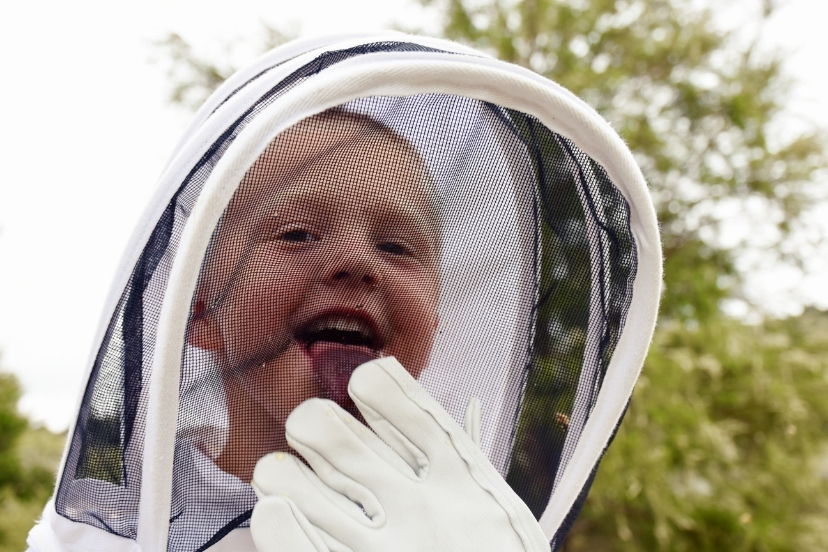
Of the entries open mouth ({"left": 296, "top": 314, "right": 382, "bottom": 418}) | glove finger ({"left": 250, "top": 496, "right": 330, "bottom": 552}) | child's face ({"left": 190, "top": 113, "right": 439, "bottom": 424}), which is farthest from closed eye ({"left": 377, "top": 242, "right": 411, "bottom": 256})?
glove finger ({"left": 250, "top": 496, "right": 330, "bottom": 552})

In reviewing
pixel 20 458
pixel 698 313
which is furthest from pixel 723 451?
pixel 20 458

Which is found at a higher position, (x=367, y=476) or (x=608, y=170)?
(x=608, y=170)

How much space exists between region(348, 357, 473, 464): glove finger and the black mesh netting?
73 millimetres

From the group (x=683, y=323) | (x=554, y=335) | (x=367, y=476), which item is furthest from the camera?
(x=683, y=323)

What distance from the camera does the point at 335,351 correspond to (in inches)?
32.5

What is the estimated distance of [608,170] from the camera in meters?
0.82

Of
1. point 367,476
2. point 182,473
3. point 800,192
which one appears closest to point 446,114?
point 367,476

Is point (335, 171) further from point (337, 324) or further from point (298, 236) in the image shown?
point (337, 324)

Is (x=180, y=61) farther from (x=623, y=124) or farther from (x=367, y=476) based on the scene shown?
(x=367, y=476)

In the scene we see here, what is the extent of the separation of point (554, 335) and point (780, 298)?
144 inches

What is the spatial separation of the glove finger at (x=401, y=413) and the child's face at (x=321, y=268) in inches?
2.8

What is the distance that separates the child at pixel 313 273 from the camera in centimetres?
74

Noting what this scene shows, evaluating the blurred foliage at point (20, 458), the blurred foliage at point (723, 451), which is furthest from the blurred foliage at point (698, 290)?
the blurred foliage at point (20, 458)

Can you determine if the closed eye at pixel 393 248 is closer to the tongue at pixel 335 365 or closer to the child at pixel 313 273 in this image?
the child at pixel 313 273
